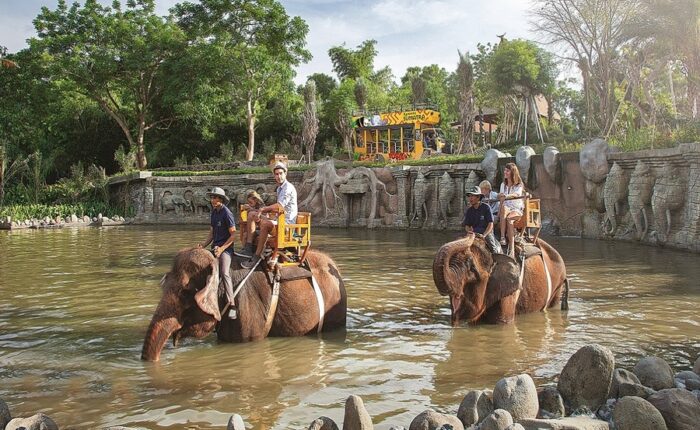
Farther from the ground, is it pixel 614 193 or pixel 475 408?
pixel 614 193

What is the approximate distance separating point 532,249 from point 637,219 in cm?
950

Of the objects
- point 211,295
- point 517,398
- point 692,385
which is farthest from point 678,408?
point 211,295

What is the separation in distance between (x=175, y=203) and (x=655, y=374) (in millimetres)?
27068

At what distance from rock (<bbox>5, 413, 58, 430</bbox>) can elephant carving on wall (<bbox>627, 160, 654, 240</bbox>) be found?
49.0 feet

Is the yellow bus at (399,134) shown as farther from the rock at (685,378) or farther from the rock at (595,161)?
the rock at (685,378)

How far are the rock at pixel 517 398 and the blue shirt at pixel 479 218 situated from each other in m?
3.15

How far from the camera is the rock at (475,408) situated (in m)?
4.33

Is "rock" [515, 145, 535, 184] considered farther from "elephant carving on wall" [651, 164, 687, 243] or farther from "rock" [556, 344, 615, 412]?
"rock" [556, 344, 615, 412]

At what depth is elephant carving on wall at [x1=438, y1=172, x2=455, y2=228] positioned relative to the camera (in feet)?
70.6

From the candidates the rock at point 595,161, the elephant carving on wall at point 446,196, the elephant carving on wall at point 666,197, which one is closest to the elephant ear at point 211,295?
the elephant carving on wall at point 666,197

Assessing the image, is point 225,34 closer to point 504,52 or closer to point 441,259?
point 504,52

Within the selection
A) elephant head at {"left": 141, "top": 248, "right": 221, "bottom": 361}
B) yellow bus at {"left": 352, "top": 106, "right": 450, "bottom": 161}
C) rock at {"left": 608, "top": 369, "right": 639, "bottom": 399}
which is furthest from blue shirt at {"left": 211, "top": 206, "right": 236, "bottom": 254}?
yellow bus at {"left": 352, "top": 106, "right": 450, "bottom": 161}

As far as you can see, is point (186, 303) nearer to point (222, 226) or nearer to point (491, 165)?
point (222, 226)

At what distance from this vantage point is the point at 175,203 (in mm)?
29719
